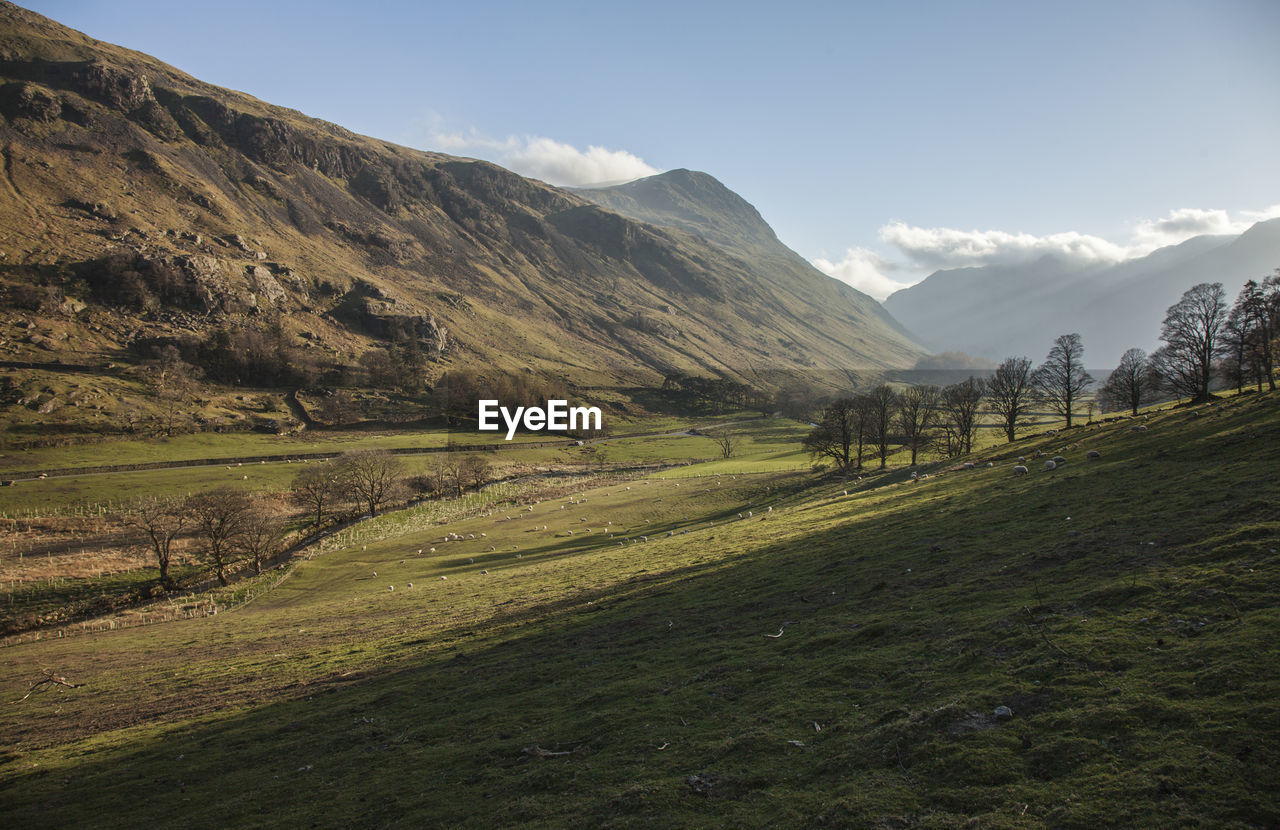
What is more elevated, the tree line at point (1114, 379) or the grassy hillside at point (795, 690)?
the tree line at point (1114, 379)

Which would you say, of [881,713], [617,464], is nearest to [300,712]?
[881,713]

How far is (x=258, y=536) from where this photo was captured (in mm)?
58594

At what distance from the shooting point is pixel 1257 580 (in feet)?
39.8

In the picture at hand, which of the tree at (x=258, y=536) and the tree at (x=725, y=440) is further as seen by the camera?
the tree at (x=725, y=440)

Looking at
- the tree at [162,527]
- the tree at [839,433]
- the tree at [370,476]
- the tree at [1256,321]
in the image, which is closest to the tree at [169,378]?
the tree at [162,527]

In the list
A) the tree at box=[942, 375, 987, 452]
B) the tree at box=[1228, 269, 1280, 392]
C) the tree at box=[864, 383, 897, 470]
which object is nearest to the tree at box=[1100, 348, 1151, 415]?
the tree at box=[1228, 269, 1280, 392]

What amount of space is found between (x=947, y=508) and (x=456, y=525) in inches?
2363

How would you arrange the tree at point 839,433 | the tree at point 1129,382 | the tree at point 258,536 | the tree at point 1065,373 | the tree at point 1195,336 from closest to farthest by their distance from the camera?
the tree at point 1195,336, the tree at point 258,536, the tree at point 1129,382, the tree at point 1065,373, the tree at point 839,433

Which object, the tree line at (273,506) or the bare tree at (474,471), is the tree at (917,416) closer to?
the bare tree at (474,471)

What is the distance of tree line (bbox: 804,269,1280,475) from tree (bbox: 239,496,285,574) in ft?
214

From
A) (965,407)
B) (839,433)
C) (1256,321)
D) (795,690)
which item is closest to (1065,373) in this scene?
(965,407)

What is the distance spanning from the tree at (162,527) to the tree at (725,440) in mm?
96367

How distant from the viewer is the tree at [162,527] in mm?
55094

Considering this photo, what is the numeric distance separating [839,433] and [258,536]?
68.8 metres
